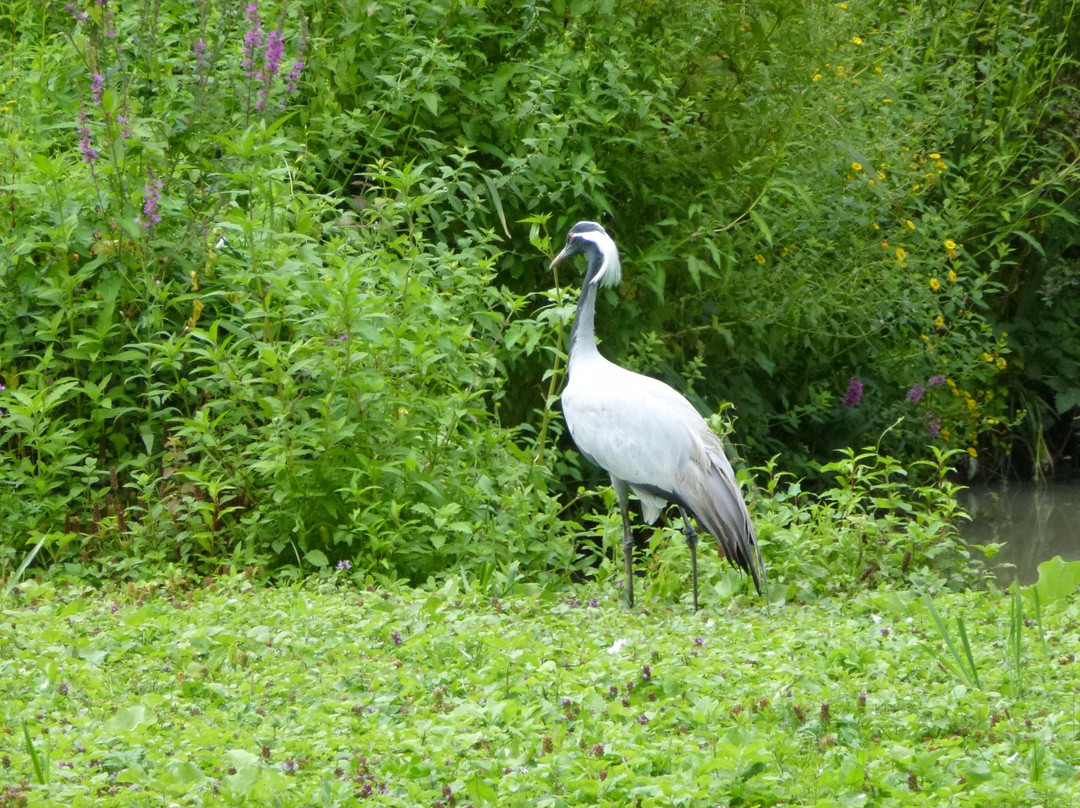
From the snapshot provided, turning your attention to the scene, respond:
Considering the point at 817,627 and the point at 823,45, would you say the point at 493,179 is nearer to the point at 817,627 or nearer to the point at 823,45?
the point at 823,45

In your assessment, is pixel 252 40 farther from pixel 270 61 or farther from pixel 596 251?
pixel 596 251

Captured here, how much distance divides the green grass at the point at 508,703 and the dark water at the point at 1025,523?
3.32 metres

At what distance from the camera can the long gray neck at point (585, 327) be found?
19.7 ft

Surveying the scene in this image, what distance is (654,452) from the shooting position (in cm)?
561

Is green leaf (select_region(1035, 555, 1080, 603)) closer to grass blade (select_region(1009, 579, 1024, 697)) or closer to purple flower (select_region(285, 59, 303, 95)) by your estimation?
grass blade (select_region(1009, 579, 1024, 697))

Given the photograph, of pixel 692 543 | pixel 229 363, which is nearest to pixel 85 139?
pixel 229 363

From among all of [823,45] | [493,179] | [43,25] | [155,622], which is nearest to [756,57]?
[823,45]

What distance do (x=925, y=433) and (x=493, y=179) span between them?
3.75 meters

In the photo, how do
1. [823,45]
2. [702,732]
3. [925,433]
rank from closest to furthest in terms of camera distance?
[702,732] → [823,45] → [925,433]

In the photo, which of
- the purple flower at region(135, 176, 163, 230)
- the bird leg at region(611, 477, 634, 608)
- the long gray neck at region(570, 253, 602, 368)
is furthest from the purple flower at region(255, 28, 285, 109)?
the bird leg at region(611, 477, 634, 608)

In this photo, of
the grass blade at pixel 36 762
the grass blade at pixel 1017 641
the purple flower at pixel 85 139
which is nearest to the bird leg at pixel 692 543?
the grass blade at pixel 1017 641

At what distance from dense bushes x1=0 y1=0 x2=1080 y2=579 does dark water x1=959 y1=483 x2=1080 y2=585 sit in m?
0.50

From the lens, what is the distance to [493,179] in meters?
7.05

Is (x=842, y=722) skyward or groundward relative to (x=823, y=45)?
groundward
